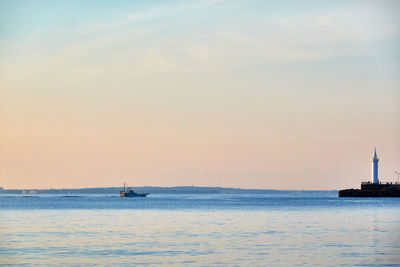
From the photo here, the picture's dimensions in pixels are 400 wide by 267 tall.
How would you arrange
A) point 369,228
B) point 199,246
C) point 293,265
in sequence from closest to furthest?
point 293,265
point 199,246
point 369,228

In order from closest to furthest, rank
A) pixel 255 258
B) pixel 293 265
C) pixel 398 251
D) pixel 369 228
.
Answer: pixel 293 265, pixel 255 258, pixel 398 251, pixel 369 228

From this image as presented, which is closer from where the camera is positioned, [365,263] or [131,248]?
[365,263]

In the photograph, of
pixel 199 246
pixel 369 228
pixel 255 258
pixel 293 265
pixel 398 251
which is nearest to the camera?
pixel 293 265

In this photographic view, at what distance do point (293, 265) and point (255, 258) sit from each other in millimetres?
3972

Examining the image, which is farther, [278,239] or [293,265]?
[278,239]

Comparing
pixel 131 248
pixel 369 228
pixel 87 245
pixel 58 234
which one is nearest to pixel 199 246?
pixel 131 248

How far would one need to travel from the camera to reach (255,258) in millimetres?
47906

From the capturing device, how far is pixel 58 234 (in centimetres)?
6819

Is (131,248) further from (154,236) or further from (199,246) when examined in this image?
(154,236)

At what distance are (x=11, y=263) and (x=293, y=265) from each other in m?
18.2

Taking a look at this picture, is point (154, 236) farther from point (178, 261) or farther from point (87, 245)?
point (178, 261)

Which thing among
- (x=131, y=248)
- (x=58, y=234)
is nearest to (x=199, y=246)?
(x=131, y=248)

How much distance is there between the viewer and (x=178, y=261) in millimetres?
46594

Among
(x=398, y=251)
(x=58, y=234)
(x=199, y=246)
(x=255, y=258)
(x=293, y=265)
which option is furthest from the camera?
(x=58, y=234)
